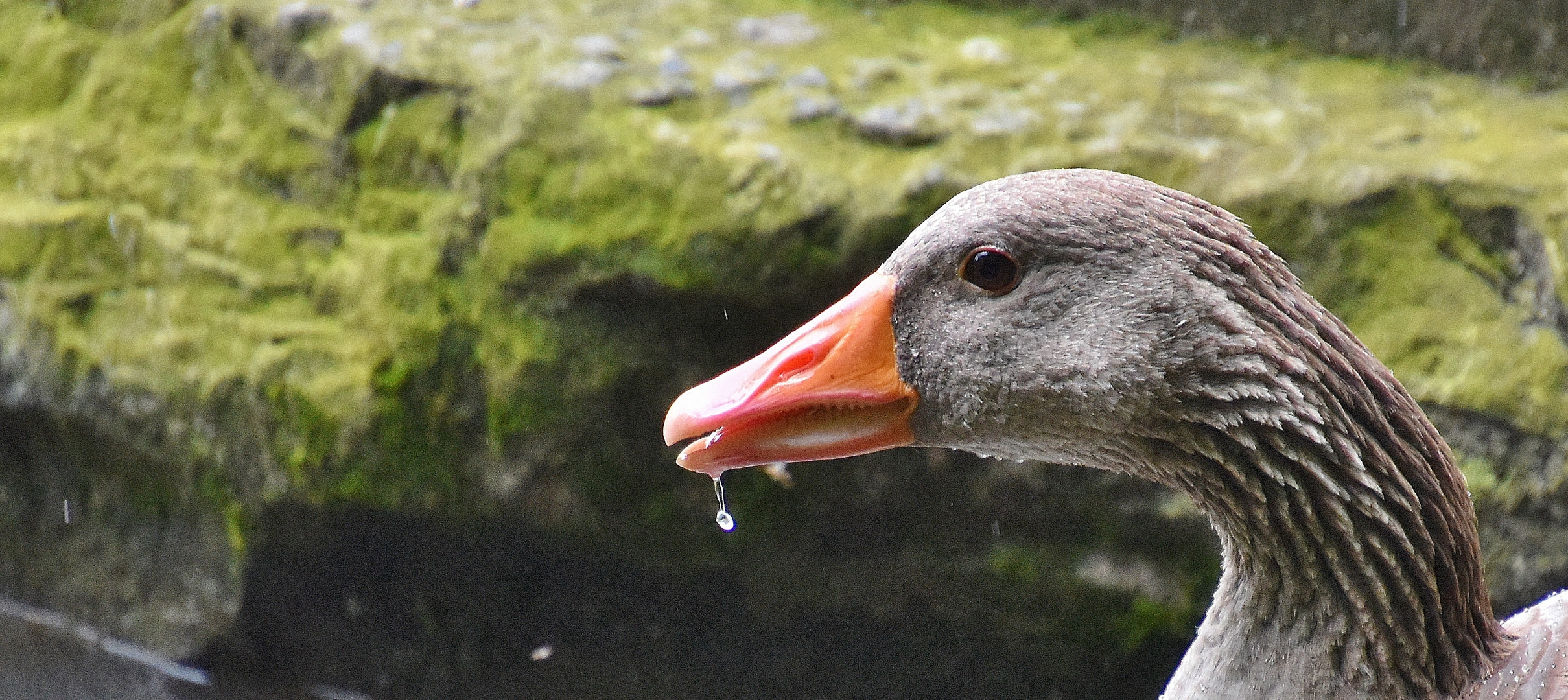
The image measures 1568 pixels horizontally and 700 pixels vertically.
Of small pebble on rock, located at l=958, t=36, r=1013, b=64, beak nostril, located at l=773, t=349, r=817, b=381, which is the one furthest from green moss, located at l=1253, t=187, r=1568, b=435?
beak nostril, located at l=773, t=349, r=817, b=381

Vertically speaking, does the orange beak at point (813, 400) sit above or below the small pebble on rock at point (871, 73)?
above

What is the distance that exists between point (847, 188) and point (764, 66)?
831 mm

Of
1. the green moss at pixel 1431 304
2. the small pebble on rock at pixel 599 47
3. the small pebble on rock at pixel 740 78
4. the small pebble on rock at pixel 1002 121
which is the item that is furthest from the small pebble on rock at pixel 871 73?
the green moss at pixel 1431 304

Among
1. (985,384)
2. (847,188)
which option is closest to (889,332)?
(985,384)

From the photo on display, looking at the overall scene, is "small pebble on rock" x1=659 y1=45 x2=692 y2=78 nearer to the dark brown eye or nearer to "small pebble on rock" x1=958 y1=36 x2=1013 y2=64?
"small pebble on rock" x1=958 y1=36 x2=1013 y2=64

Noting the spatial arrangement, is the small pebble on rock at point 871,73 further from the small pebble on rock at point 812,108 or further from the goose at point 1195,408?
the goose at point 1195,408

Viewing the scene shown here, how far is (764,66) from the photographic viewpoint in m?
4.71

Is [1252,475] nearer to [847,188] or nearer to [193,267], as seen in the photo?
[847,188]

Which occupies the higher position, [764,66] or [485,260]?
[764,66]

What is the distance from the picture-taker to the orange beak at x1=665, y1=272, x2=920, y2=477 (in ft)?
7.74

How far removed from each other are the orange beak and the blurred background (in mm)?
1693

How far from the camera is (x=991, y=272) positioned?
2.36 meters

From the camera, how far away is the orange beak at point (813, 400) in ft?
7.74

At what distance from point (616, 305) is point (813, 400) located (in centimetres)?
205
